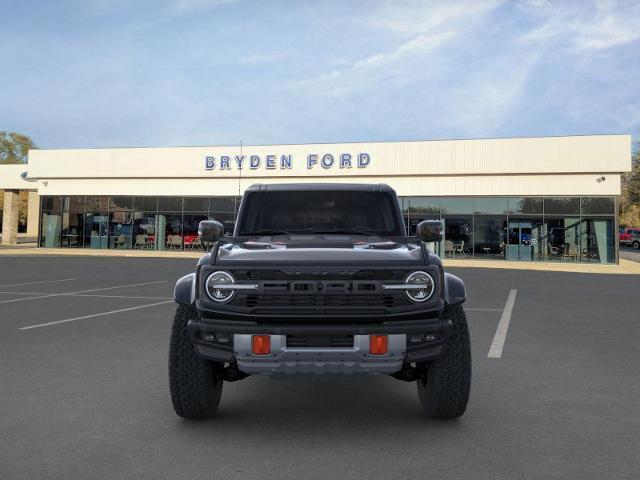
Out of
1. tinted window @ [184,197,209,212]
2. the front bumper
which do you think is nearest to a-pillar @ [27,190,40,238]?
tinted window @ [184,197,209,212]

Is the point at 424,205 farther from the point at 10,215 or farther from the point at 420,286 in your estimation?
the point at 10,215

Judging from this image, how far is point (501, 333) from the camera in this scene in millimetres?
8133

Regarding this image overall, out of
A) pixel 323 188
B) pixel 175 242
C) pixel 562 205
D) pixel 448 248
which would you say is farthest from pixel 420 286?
pixel 175 242

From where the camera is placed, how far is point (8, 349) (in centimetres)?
677

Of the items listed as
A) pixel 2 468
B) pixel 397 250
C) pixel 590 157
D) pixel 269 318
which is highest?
pixel 590 157

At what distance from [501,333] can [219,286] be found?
5.56 meters

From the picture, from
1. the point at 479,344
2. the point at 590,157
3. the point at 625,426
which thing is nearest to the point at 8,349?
the point at 479,344

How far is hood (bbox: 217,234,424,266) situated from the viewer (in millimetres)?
3764

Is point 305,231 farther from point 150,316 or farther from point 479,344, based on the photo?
point 150,316

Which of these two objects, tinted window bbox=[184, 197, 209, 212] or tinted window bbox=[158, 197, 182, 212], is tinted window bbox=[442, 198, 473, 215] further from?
tinted window bbox=[158, 197, 182, 212]

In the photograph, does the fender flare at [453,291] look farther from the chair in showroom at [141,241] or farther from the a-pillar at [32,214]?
the a-pillar at [32,214]

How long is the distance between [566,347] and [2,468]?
20.5ft

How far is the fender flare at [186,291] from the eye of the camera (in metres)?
3.99

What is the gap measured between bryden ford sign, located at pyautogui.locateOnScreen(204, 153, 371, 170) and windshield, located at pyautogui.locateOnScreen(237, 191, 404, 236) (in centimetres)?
2702
